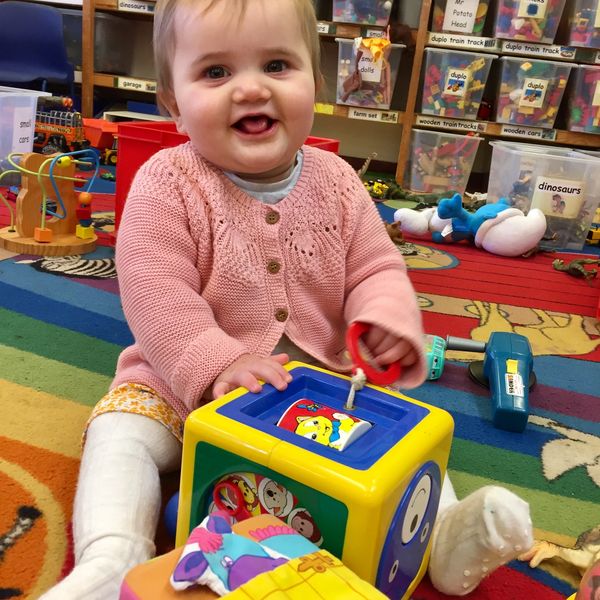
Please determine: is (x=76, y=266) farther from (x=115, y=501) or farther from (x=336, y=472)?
(x=336, y=472)

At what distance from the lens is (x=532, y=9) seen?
2.21m

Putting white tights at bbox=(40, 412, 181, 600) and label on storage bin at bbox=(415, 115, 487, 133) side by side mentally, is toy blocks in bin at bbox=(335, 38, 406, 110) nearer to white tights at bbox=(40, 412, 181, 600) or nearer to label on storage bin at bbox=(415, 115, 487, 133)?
label on storage bin at bbox=(415, 115, 487, 133)

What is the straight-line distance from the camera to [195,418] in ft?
1.49

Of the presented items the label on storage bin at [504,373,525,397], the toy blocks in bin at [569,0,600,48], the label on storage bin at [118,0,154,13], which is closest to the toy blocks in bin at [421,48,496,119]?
the toy blocks in bin at [569,0,600,48]

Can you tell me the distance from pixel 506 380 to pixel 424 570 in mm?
368

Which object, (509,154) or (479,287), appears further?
(509,154)

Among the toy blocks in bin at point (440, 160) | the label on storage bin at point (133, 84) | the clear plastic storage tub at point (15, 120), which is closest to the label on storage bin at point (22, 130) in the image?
the clear plastic storage tub at point (15, 120)

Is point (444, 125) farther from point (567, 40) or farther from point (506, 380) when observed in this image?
point (506, 380)

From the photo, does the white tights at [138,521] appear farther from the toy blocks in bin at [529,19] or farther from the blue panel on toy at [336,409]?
the toy blocks in bin at [529,19]

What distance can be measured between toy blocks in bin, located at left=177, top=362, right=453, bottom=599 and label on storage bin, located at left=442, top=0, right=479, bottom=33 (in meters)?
2.12

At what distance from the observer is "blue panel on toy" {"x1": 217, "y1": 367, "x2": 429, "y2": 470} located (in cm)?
43

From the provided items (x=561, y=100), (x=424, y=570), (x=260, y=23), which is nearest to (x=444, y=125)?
(x=561, y=100)

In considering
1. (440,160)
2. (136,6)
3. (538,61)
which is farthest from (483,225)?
(136,6)

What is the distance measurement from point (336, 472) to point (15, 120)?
5.88 feet
